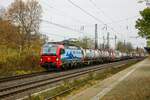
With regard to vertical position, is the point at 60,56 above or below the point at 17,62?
above

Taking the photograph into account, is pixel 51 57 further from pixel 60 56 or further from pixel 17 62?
pixel 17 62

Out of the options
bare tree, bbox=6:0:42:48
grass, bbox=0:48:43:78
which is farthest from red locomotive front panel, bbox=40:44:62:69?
bare tree, bbox=6:0:42:48

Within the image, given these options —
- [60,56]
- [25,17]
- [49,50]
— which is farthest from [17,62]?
[25,17]

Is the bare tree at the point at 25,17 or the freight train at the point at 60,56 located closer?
the freight train at the point at 60,56

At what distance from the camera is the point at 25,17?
64375 mm

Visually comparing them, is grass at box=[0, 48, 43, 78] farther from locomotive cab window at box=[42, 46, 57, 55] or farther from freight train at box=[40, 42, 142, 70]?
locomotive cab window at box=[42, 46, 57, 55]

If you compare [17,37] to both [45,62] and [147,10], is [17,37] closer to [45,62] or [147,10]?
[45,62]

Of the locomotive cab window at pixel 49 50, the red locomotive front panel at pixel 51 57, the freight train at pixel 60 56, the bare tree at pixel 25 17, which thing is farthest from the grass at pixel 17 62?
the bare tree at pixel 25 17

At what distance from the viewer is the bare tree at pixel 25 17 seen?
61.6 m

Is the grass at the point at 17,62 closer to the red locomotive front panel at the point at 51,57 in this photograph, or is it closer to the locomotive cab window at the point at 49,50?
the red locomotive front panel at the point at 51,57

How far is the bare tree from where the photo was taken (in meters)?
61.6

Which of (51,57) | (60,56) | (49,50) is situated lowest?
(51,57)

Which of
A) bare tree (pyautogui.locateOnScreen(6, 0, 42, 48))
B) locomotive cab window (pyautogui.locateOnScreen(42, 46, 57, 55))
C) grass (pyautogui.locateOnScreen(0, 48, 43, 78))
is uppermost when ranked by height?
bare tree (pyautogui.locateOnScreen(6, 0, 42, 48))

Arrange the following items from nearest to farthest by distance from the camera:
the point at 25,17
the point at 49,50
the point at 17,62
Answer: the point at 17,62
the point at 49,50
the point at 25,17
